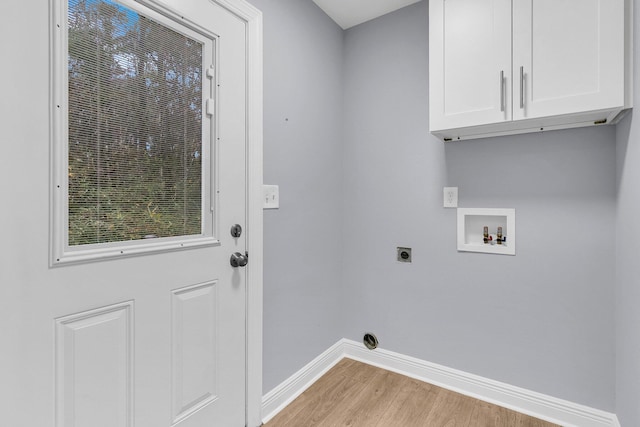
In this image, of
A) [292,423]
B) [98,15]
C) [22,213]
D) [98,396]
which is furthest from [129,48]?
[292,423]

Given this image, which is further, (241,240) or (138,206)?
(241,240)

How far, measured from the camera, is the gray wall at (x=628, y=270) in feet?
3.95

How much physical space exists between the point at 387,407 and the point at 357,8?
246 cm

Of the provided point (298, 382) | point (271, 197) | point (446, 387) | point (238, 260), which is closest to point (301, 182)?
point (271, 197)

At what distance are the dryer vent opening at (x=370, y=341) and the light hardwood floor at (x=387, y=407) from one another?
21 centimetres

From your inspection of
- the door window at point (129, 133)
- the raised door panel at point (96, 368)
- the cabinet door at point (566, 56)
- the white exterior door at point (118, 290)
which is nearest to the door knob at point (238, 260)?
the white exterior door at point (118, 290)

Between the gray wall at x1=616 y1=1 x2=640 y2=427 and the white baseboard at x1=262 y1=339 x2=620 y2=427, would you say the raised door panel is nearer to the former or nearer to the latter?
the white baseboard at x1=262 y1=339 x2=620 y2=427

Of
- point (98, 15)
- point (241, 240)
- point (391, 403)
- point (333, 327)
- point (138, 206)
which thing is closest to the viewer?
point (98, 15)

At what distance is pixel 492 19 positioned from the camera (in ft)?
5.02

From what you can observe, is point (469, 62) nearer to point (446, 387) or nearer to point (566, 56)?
point (566, 56)

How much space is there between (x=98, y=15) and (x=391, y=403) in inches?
87.0

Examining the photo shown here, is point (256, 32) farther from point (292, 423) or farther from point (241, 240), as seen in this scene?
point (292, 423)

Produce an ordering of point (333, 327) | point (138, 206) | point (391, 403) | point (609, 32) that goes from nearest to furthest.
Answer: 1. point (138, 206)
2. point (609, 32)
3. point (391, 403)
4. point (333, 327)

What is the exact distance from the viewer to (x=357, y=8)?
207cm
